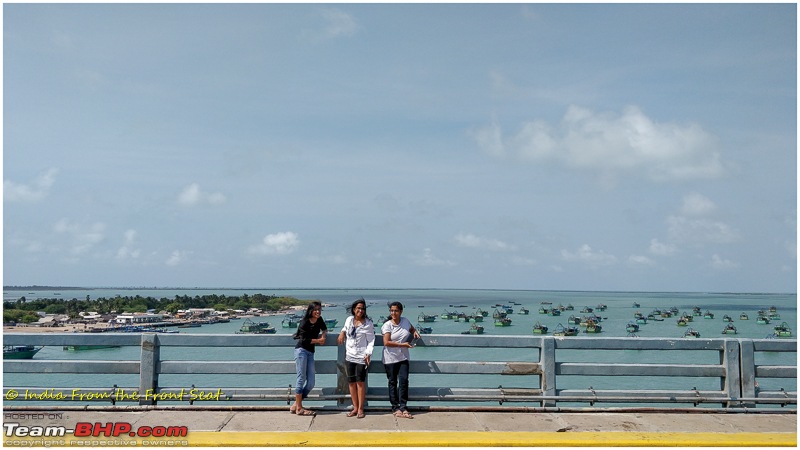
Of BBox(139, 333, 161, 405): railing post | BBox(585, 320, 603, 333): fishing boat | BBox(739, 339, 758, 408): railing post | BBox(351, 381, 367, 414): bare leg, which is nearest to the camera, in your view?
BBox(351, 381, 367, 414): bare leg

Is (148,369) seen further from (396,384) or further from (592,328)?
(592,328)

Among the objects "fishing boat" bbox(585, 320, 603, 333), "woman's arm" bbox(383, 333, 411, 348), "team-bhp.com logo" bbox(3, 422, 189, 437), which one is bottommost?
"fishing boat" bbox(585, 320, 603, 333)

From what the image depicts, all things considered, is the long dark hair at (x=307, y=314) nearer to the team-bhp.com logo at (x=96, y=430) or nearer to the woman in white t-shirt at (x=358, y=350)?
the woman in white t-shirt at (x=358, y=350)

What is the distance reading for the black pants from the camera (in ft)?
30.4

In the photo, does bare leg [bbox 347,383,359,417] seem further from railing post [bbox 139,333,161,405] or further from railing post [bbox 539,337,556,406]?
railing post [bbox 139,333,161,405]

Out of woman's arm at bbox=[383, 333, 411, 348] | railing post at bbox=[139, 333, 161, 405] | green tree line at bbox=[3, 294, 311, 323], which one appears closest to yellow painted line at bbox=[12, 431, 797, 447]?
woman's arm at bbox=[383, 333, 411, 348]

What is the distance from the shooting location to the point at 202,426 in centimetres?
852

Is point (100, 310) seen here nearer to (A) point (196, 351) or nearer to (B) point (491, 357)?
(A) point (196, 351)

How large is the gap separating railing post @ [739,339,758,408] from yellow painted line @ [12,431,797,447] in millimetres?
1691

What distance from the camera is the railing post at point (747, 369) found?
10000mm

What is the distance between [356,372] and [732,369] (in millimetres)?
6083

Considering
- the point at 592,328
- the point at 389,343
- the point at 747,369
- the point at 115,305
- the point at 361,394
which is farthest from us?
the point at 115,305

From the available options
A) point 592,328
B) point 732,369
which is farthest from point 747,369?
point 592,328

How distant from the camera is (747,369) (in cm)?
1012
